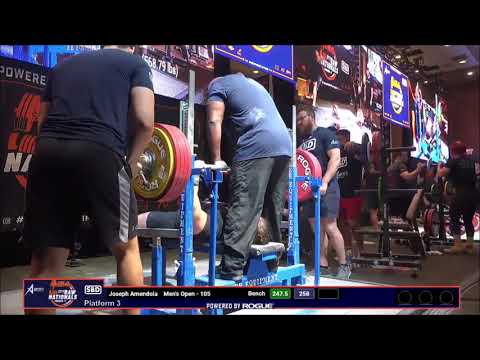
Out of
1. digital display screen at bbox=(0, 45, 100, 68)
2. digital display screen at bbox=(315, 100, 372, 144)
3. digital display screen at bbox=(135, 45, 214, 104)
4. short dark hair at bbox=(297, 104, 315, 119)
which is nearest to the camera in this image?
digital display screen at bbox=(0, 45, 100, 68)

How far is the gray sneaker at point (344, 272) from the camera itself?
2.35 meters

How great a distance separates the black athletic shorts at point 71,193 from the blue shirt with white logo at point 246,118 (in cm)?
85

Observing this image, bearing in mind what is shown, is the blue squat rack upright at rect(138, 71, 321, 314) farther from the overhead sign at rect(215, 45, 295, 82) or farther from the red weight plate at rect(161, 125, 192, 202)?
the overhead sign at rect(215, 45, 295, 82)

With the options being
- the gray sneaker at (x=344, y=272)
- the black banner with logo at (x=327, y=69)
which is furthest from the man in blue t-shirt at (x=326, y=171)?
the black banner with logo at (x=327, y=69)

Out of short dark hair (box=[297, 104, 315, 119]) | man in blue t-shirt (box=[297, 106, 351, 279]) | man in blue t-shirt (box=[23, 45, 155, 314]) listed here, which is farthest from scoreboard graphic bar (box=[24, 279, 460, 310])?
short dark hair (box=[297, 104, 315, 119])

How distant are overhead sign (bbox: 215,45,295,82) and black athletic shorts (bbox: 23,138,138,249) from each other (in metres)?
0.96

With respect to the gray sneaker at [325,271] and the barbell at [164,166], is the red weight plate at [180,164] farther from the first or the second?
the gray sneaker at [325,271]

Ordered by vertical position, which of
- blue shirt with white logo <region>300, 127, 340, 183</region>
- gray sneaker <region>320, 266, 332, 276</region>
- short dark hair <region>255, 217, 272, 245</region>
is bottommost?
gray sneaker <region>320, 266, 332, 276</region>

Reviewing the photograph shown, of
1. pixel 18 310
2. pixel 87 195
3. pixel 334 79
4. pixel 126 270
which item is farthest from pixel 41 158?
pixel 334 79

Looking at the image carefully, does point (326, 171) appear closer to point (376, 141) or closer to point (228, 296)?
point (376, 141)

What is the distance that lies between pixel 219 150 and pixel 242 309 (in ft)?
2.87

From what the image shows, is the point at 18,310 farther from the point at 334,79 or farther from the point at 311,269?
the point at 334,79

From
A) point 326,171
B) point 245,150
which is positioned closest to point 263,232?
point 245,150

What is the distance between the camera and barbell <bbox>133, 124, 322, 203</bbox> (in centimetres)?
182
